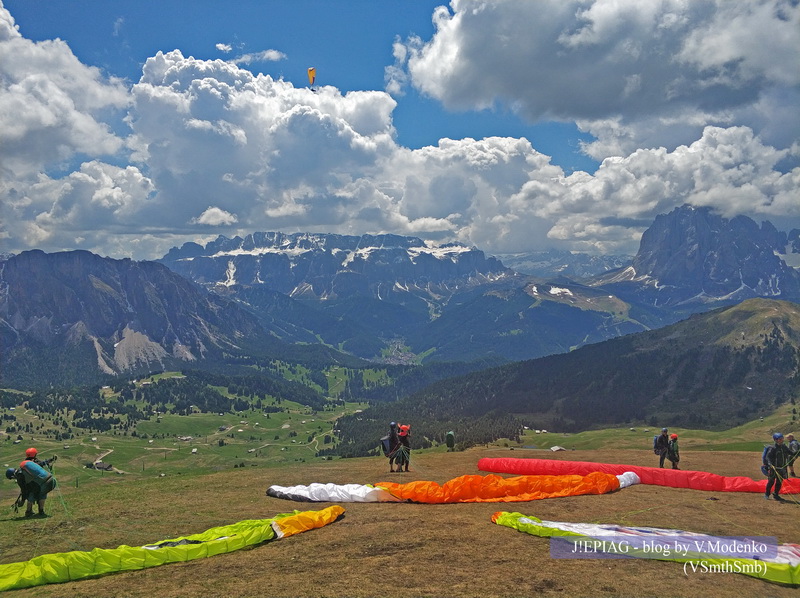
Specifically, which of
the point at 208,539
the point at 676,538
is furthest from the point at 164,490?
the point at 676,538

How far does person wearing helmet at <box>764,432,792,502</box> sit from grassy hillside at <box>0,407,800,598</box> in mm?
1362

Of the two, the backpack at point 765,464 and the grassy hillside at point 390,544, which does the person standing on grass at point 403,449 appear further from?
the backpack at point 765,464

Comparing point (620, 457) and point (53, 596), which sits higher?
point (53, 596)

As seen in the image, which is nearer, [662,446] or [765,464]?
[765,464]

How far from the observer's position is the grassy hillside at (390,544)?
19578 millimetres

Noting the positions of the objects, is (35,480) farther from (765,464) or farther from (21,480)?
(765,464)

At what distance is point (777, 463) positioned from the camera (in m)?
37.7

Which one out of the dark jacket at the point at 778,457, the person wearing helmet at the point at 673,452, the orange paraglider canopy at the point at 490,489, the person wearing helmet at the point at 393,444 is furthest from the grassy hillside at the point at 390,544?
the person wearing helmet at the point at 673,452

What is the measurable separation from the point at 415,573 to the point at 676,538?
12.5 m

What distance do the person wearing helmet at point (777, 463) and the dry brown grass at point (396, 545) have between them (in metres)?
1.31

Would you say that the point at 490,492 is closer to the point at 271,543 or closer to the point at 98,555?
the point at 271,543

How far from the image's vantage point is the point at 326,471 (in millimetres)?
51031

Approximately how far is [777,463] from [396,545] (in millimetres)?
29378

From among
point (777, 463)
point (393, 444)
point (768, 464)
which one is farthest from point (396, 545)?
point (777, 463)
